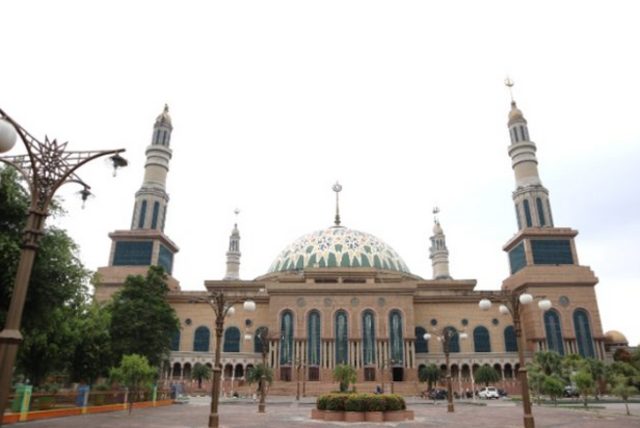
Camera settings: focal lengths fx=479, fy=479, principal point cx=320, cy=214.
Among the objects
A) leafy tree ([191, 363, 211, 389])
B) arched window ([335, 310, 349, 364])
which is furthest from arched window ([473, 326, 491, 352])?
leafy tree ([191, 363, 211, 389])

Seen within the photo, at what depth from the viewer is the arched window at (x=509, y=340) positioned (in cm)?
4853

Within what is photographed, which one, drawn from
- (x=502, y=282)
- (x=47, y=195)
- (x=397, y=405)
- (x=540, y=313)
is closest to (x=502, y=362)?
(x=540, y=313)

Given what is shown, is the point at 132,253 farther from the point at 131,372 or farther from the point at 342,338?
the point at 131,372

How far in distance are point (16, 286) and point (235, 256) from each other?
216 feet

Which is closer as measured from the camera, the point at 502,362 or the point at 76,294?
the point at 76,294

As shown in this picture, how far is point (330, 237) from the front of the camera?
6438cm

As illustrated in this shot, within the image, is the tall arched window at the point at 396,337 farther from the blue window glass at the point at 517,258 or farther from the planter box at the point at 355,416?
the planter box at the point at 355,416

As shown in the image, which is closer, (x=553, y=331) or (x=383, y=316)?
(x=553, y=331)

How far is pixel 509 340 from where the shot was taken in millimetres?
49031

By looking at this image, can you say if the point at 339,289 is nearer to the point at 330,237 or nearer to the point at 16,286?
the point at 330,237

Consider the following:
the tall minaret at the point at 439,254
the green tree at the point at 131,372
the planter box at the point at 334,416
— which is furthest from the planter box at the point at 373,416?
the tall minaret at the point at 439,254

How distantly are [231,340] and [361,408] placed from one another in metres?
33.9

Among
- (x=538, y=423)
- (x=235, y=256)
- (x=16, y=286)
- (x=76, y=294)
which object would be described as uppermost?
(x=235, y=256)

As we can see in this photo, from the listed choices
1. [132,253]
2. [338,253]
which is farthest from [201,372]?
[338,253]
